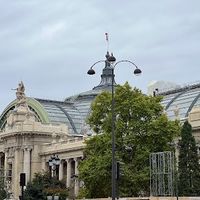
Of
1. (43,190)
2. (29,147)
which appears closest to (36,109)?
(29,147)

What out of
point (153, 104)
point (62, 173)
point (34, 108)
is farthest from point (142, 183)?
point (34, 108)

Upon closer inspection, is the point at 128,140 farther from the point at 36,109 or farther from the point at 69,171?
the point at 36,109

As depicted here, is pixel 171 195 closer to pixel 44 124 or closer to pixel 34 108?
pixel 44 124

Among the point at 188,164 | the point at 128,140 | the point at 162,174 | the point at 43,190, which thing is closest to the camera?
the point at 162,174

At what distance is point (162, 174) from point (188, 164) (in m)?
11.8

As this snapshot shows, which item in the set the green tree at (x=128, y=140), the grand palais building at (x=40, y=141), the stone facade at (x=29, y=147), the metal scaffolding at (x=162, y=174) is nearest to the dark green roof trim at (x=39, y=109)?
the grand palais building at (x=40, y=141)

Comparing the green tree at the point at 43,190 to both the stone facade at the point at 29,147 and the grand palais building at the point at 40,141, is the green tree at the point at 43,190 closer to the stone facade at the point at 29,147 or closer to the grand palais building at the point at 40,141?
the grand palais building at the point at 40,141

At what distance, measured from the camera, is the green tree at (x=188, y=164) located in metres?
66.6

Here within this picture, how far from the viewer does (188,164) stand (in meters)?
68.7

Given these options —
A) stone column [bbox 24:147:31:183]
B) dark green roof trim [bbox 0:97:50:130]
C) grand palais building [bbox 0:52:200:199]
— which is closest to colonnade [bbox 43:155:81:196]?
grand palais building [bbox 0:52:200:199]

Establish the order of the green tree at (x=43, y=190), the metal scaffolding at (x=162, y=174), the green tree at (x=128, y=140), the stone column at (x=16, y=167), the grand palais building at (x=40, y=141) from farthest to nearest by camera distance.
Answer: the stone column at (x=16, y=167) → the grand palais building at (x=40, y=141) → the green tree at (x=128, y=140) → the green tree at (x=43, y=190) → the metal scaffolding at (x=162, y=174)

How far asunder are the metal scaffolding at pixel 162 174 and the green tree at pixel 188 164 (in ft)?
22.4

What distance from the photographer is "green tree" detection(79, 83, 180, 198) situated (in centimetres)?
6969

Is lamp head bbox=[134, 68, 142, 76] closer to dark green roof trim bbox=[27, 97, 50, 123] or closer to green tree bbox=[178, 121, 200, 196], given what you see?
green tree bbox=[178, 121, 200, 196]
